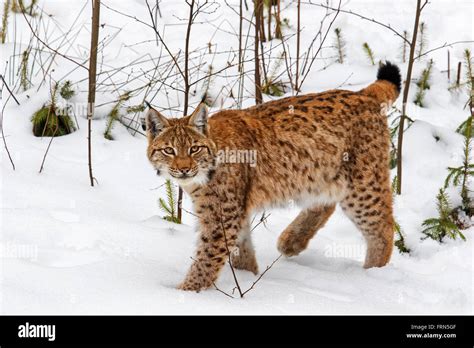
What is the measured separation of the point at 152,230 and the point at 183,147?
1.09 metres

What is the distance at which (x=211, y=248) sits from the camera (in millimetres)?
5102

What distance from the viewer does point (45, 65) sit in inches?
317

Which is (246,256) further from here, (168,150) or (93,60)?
(93,60)

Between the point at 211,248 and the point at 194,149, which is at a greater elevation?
the point at 194,149

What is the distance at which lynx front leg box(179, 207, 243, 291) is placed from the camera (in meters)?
5.06

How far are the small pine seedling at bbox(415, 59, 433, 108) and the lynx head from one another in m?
3.82

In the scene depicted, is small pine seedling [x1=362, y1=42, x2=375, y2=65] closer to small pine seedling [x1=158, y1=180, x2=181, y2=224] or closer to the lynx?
the lynx

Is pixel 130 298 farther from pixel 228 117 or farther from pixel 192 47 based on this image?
pixel 192 47

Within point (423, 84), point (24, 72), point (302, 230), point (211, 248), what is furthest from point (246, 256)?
point (423, 84)

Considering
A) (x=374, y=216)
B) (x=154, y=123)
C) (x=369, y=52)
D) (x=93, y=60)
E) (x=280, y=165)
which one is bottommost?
(x=374, y=216)

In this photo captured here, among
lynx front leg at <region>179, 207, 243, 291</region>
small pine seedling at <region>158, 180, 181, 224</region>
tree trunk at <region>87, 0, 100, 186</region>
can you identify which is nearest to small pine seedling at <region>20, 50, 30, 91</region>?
tree trunk at <region>87, 0, 100, 186</region>

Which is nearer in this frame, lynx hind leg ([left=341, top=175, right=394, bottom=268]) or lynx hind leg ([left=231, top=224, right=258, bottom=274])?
lynx hind leg ([left=231, top=224, right=258, bottom=274])

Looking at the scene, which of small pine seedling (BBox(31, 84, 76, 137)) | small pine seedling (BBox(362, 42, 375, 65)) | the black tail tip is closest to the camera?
the black tail tip

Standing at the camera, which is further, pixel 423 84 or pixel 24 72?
pixel 423 84
